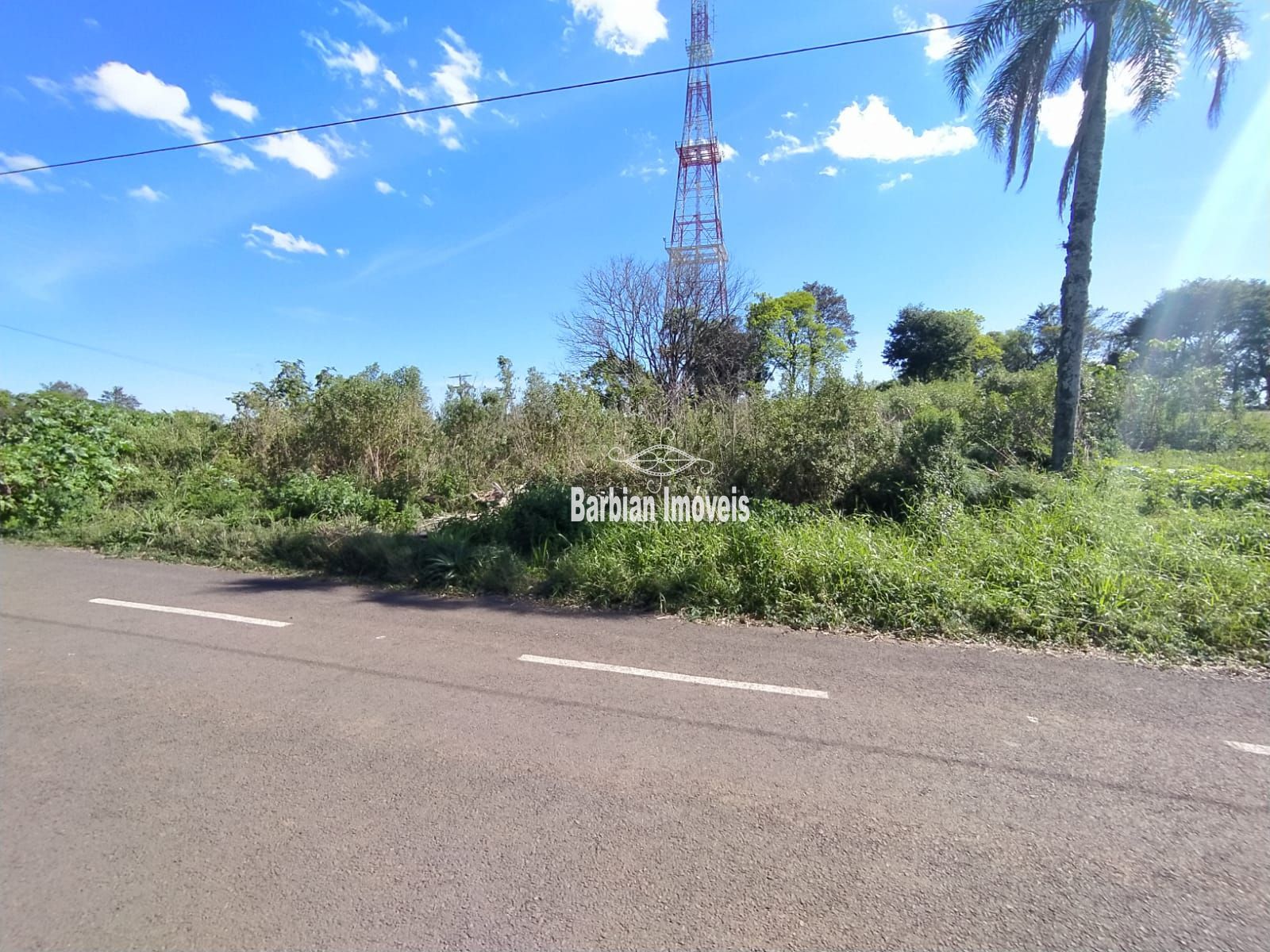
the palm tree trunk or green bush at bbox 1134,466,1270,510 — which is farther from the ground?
the palm tree trunk

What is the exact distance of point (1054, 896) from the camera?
200 centimetres

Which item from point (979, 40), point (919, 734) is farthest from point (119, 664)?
point (979, 40)

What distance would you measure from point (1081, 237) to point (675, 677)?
8.61m

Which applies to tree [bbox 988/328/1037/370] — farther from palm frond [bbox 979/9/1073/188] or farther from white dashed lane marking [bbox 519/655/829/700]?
white dashed lane marking [bbox 519/655/829/700]

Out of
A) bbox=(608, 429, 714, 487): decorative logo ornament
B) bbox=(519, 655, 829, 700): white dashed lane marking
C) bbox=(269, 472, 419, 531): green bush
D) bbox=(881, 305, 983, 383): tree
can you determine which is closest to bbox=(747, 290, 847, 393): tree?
bbox=(881, 305, 983, 383): tree

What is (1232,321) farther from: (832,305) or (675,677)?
(675,677)

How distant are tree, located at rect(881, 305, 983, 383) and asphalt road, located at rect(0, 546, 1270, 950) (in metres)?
31.7

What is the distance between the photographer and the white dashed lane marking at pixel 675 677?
3.65m

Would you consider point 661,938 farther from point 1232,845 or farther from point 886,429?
point 886,429

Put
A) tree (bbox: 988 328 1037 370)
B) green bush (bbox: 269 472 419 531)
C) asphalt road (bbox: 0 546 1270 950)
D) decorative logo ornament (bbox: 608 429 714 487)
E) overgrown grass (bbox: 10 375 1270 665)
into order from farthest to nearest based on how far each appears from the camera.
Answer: tree (bbox: 988 328 1037 370)
green bush (bbox: 269 472 419 531)
decorative logo ornament (bbox: 608 429 714 487)
overgrown grass (bbox: 10 375 1270 665)
asphalt road (bbox: 0 546 1270 950)

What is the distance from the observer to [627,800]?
99.5 inches

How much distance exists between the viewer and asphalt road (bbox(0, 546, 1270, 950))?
191 cm

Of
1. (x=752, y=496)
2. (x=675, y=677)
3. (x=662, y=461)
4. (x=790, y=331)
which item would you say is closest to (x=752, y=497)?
(x=752, y=496)

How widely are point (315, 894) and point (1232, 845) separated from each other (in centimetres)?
360
